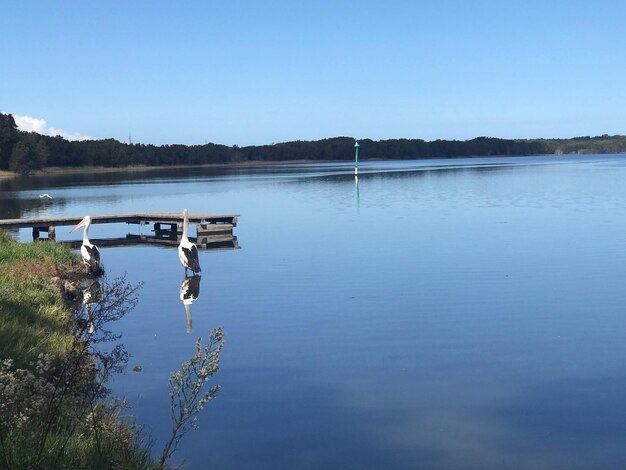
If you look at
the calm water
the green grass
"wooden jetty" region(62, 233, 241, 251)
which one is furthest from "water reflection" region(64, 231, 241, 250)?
the green grass

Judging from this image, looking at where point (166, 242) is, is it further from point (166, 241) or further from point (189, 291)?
point (189, 291)

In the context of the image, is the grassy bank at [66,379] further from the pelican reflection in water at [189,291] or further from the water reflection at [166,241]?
the water reflection at [166,241]

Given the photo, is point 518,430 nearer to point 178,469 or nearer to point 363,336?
point 178,469

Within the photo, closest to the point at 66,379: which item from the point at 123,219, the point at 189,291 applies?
the point at 189,291

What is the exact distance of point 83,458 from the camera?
621cm

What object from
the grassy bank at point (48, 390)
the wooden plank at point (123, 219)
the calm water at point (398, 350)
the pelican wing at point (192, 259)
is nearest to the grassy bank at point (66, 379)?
the grassy bank at point (48, 390)

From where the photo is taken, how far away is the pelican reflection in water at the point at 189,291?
17234 millimetres

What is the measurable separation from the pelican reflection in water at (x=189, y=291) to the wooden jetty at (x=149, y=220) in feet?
33.3

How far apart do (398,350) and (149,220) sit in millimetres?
24126

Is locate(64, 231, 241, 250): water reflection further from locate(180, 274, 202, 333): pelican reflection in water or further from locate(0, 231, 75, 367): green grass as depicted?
locate(0, 231, 75, 367): green grass

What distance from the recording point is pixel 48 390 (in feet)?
20.3

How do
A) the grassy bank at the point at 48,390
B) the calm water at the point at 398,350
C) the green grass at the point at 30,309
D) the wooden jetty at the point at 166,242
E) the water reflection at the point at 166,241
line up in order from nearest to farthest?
the grassy bank at the point at 48,390
the calm water at the point at 398,350
the green grass at the point at 30,309
the wooden jetty at the point at 166,242
the water reflection at the point at 166,241

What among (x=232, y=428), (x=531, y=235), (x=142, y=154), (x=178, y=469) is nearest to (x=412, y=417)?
(x=232, y=428)

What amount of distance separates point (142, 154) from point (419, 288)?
559 ft
